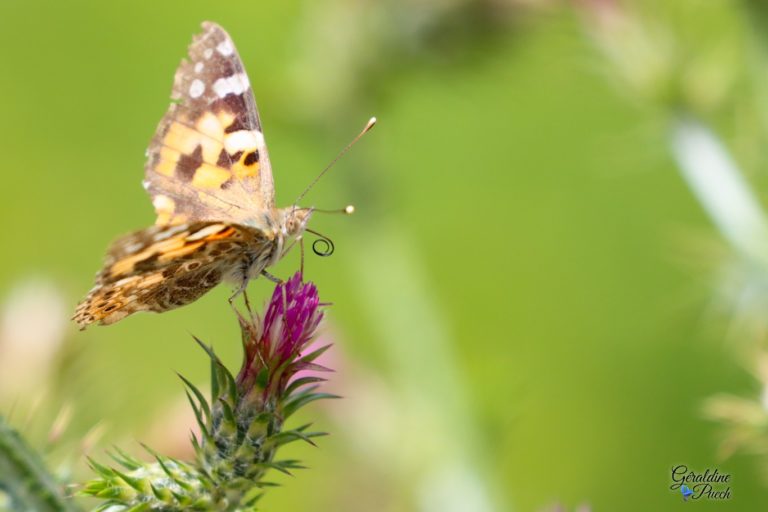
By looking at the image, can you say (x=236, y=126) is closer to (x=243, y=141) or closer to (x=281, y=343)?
(x=243, y=141)

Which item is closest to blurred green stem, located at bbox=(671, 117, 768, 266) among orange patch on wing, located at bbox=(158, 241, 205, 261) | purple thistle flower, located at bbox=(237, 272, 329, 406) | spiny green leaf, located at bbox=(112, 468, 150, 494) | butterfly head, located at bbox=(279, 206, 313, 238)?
butterfly head, located at bbox=(279, 206, 313, 238)

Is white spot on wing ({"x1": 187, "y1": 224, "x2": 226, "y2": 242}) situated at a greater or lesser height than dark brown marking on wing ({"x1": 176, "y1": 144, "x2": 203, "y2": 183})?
lesser

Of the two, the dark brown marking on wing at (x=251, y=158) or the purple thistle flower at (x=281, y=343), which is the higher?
the dark brown marking on wing at (x=251, y=158)

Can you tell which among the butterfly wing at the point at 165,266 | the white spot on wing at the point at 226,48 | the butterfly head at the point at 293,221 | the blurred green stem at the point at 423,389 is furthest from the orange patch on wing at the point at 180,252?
the blurred green stem at the point at 423,389

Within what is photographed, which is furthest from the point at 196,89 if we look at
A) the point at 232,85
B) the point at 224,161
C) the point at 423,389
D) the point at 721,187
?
the point at 423,389

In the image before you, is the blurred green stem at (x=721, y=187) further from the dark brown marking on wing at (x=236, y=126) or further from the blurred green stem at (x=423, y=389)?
the dark brown marking on wing at (x=236, y=126)

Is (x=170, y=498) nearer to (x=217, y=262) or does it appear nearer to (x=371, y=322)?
(x=217, y=262)

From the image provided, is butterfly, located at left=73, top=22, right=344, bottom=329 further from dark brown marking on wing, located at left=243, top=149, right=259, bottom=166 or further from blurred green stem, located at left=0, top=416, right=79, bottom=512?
blurred green stem, located at left=0, top=416, right=79, bottom=512
